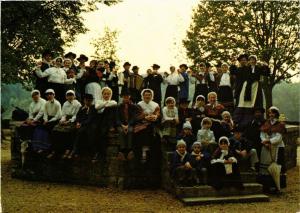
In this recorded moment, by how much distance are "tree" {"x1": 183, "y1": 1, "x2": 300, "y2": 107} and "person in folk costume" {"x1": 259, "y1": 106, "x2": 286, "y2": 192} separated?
37.6 ft

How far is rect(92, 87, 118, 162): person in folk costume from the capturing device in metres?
10.2

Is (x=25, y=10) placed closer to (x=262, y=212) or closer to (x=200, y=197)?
(x=200, y=197)

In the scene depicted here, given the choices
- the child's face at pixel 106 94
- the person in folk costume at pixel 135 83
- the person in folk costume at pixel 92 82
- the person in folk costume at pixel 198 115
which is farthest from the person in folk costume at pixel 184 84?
the child's face at pixel 106 94

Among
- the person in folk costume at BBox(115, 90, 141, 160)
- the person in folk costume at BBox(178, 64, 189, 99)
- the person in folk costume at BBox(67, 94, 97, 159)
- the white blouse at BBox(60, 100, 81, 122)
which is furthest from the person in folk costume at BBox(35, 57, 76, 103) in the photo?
the person in folk costume at BBox(178, 64, 189, 99)

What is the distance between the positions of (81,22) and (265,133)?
11.9m

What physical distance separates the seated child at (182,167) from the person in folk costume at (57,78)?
14.3 ft

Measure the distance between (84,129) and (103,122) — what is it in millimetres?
484

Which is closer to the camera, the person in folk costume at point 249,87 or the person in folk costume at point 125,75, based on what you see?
the person in folk costume at point 249,87

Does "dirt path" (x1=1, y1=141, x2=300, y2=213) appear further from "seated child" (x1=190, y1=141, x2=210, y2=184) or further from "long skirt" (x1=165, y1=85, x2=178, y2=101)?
"long skirt" (x1=165, y1=85, x2=178, y2=101)

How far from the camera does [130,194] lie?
9.71 meters

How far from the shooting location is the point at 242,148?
32.6 ft

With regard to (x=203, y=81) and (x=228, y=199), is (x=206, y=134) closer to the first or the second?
(x=228, y=199)

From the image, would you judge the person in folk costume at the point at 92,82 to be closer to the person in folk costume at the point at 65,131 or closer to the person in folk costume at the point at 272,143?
the person in folk costume at the point at 65,131

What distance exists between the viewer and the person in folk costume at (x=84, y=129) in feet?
33.7
